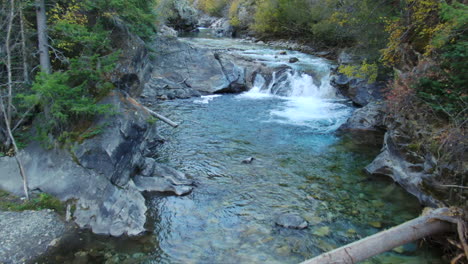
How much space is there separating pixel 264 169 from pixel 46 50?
7.45 meters

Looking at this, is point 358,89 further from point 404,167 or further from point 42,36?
point 42,36

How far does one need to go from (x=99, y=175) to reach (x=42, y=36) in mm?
3993

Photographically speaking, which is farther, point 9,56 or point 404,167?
point 404,167

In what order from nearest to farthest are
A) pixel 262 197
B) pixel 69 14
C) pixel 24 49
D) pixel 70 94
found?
pixel 70 94, pixel 24 49, pixel 69 14, pixel 262 197

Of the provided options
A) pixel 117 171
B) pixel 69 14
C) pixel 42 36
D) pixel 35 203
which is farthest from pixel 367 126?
pixel 35 203

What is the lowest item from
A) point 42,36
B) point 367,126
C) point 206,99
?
point 206,99

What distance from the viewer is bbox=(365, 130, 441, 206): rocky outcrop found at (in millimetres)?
8789

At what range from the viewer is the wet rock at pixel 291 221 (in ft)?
26.3

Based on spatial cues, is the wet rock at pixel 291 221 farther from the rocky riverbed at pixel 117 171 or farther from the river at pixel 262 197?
the river at pixel 262 197

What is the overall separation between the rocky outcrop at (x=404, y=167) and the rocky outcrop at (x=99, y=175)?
6.72m

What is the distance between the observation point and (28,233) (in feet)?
23.5

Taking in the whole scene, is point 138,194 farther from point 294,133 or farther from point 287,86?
point 287,86

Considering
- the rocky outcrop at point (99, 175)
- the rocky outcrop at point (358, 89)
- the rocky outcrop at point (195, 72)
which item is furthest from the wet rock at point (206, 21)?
the rocky outcrop at point (99, 175)

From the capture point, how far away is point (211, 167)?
11.2 meters
